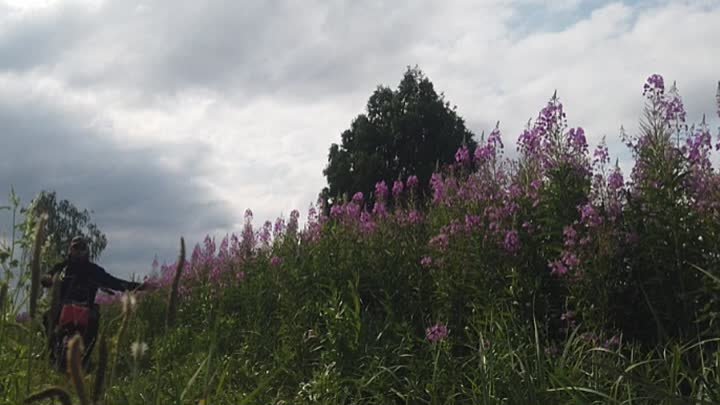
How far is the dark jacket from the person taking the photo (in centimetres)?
790

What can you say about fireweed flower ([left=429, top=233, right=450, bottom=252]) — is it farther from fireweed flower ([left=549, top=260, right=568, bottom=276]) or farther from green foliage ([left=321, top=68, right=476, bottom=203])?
green foliage ([left=321, top=68, right=476, bottom=203])

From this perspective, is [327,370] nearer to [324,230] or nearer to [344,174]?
[324,230]

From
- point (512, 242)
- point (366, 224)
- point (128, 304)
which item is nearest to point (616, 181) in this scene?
point (512, 242)

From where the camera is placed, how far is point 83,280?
26.1 feet

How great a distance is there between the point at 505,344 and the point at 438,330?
0.71 m

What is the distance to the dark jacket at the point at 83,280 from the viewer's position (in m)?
7.90

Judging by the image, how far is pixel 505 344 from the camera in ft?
17.5

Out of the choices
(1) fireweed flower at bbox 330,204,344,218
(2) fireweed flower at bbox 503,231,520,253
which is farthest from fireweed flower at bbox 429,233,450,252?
(1) fireweed flower at bbox 330,204,344,218

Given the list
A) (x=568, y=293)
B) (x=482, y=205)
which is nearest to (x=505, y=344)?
(x=568, y=293)

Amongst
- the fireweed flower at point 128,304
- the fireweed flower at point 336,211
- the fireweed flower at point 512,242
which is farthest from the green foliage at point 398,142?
the fireweed flower at point 128,304

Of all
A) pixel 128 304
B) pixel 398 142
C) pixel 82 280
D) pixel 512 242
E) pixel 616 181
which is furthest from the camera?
pixel 398 142

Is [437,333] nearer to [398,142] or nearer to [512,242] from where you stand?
[512,242]

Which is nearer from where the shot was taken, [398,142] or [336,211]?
[336,211]

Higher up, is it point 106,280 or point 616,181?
point 616,181
